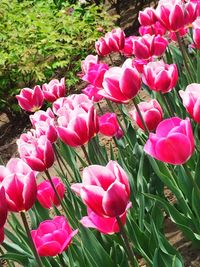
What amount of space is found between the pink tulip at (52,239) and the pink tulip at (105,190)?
1.05 feet

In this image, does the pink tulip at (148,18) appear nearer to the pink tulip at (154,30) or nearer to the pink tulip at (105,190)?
the pink tulip at (154,30)

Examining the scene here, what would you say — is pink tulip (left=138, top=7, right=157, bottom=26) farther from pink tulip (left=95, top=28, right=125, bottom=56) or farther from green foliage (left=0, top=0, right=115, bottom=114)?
green foliage (left=0, top=0, right=115, bottom=114)

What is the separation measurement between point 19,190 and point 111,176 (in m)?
0.31

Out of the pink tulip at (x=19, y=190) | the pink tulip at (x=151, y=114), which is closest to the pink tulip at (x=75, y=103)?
the pink tulip at (x=151, y=114)

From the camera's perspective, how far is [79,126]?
6.69 ft

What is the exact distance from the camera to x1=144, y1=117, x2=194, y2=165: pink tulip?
1.63 m

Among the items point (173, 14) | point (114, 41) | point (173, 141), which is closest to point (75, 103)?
point (173, 141)

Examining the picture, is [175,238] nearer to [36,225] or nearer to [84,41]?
[36,225]

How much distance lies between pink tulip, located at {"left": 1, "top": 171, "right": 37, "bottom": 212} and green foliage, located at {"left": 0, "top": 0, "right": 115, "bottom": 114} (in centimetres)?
505

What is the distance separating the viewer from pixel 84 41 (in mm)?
7023

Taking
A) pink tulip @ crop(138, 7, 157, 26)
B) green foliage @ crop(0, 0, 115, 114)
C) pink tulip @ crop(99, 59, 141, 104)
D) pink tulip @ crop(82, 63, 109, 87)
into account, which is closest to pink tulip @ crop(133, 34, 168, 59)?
pink tulip @ crop(82, 63, 109, 87)

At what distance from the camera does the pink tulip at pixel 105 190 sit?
142 cm

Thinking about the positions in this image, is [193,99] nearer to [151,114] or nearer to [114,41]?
[151,114]

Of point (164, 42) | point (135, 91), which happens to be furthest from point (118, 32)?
point (135, 91)
